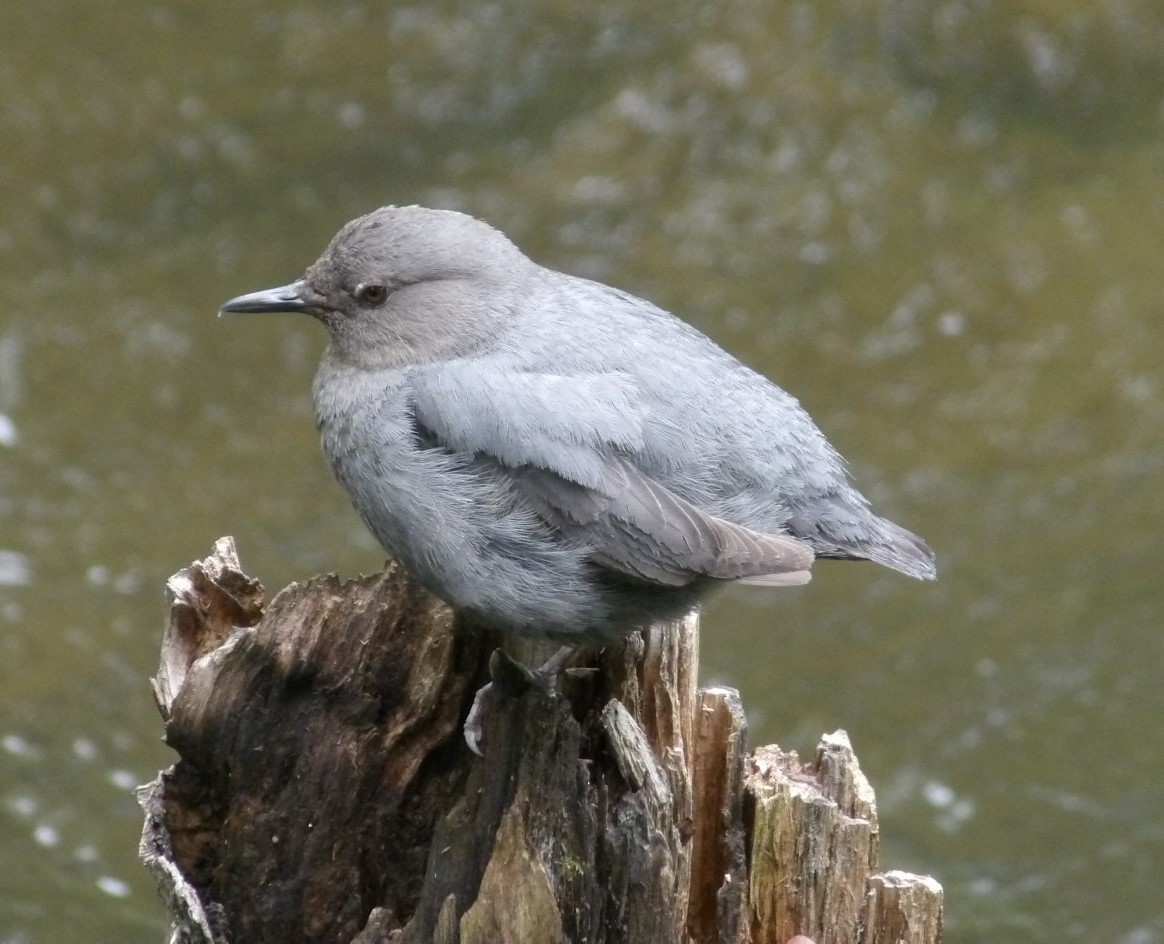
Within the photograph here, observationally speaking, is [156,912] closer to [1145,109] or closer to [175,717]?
[175,717]

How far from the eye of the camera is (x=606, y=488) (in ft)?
15.0

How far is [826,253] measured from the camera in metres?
10.5

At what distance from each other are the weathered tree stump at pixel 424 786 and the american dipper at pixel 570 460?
7.0 inches

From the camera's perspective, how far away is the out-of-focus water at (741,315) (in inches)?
322

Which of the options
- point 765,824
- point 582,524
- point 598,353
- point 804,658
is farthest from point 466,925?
point 804,658

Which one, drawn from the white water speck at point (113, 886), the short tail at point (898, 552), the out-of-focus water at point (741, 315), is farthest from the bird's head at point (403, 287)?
the out-of-focus water at point (741, 315)

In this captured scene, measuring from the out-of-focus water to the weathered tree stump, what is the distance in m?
3.31

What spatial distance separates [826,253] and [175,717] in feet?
22.3

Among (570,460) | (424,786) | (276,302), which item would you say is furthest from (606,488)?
(276,302)

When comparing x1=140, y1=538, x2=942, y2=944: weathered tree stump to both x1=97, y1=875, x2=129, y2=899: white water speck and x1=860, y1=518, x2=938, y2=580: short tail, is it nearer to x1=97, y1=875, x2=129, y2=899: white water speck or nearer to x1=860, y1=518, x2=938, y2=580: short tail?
x1=860, y1=518, x2=938, y2=580: short tail

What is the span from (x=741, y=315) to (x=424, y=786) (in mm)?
6171

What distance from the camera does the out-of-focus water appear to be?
8.18 m

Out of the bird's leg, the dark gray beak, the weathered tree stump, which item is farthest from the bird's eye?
the bird's leg

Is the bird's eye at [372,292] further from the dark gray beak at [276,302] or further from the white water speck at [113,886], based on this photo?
the white water speck at [113,886]
